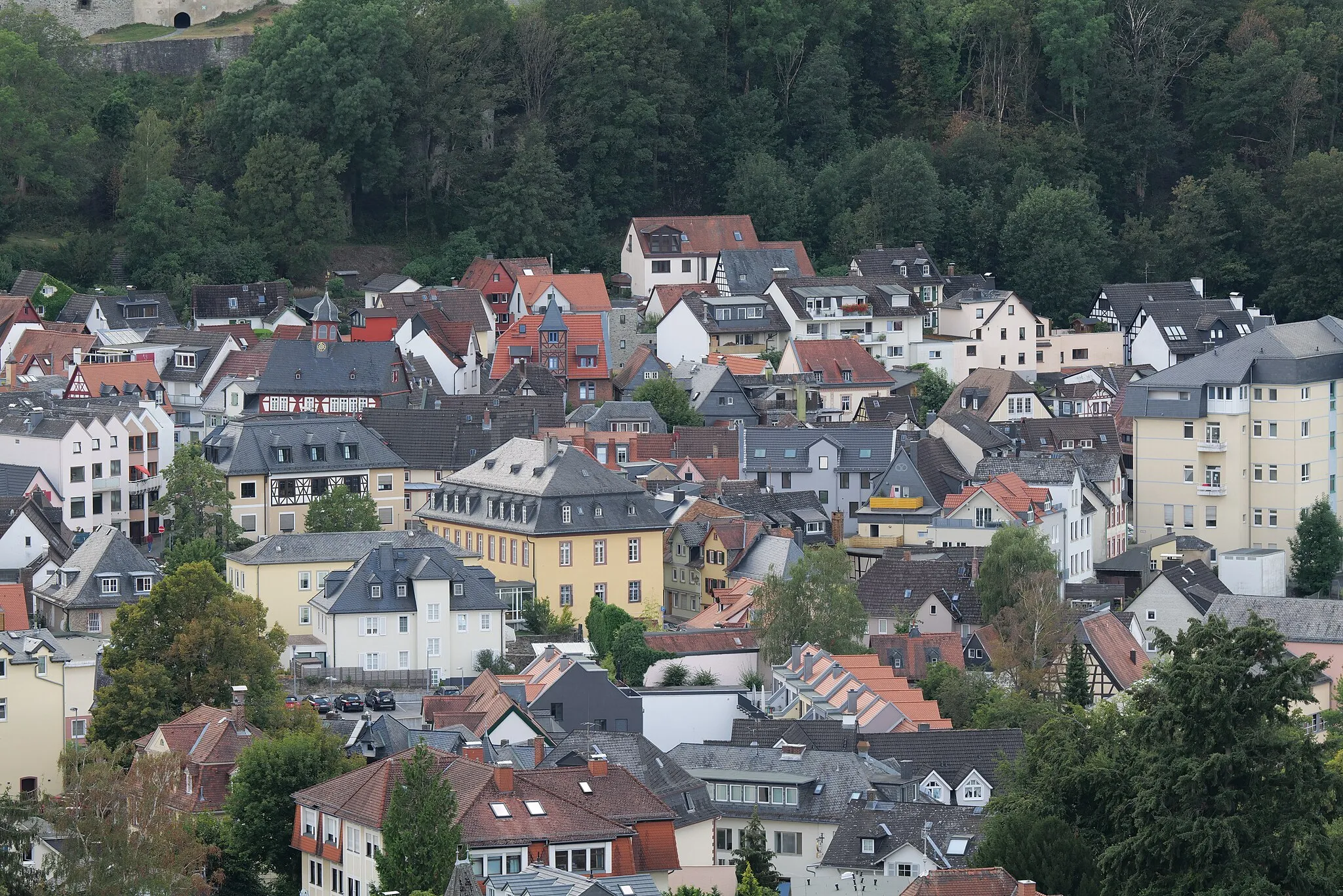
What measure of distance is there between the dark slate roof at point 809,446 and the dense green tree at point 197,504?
602 inches

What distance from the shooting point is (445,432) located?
3164 inches

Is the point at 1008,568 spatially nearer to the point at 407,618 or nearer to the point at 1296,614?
the point at 1296,614

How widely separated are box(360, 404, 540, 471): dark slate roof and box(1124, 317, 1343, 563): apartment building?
18510 mm

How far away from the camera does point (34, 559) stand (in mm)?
71875

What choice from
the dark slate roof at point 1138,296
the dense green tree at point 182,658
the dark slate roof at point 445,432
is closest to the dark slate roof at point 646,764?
the dense green tree at point 182,658

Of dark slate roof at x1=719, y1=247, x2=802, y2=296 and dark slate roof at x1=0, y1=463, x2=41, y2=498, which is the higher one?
dark slate roof at x1=719, y1=247, x2=802, y2=296

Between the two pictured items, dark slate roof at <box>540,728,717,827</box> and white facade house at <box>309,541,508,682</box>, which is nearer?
dark slate roof at <box>540,728,717,827</box>

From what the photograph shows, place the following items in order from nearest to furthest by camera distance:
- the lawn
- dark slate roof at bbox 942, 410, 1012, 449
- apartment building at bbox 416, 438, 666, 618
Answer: apartment building at bbox 416, 438, 666, 618
dark slate roof at bbox 942, 410, 1012, 449
the lawn

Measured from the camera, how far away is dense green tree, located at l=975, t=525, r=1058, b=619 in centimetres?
7169

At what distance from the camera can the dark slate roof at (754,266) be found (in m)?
99.8

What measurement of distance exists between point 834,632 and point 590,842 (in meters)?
19.4

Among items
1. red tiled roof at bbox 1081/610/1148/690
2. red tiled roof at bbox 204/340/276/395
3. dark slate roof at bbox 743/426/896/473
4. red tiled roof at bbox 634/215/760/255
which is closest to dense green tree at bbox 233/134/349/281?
red tiled roof at bbox 634/215/760/255

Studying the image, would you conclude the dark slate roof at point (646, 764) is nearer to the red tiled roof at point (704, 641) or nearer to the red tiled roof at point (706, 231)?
the red tiled roof at point (704, 641)

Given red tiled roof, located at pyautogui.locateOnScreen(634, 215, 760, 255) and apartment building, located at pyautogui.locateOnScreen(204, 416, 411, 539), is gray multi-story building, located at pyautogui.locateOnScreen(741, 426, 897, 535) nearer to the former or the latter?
apartment building, located at pyautogui.locateOnScreen(204, 416, 411, 539)
